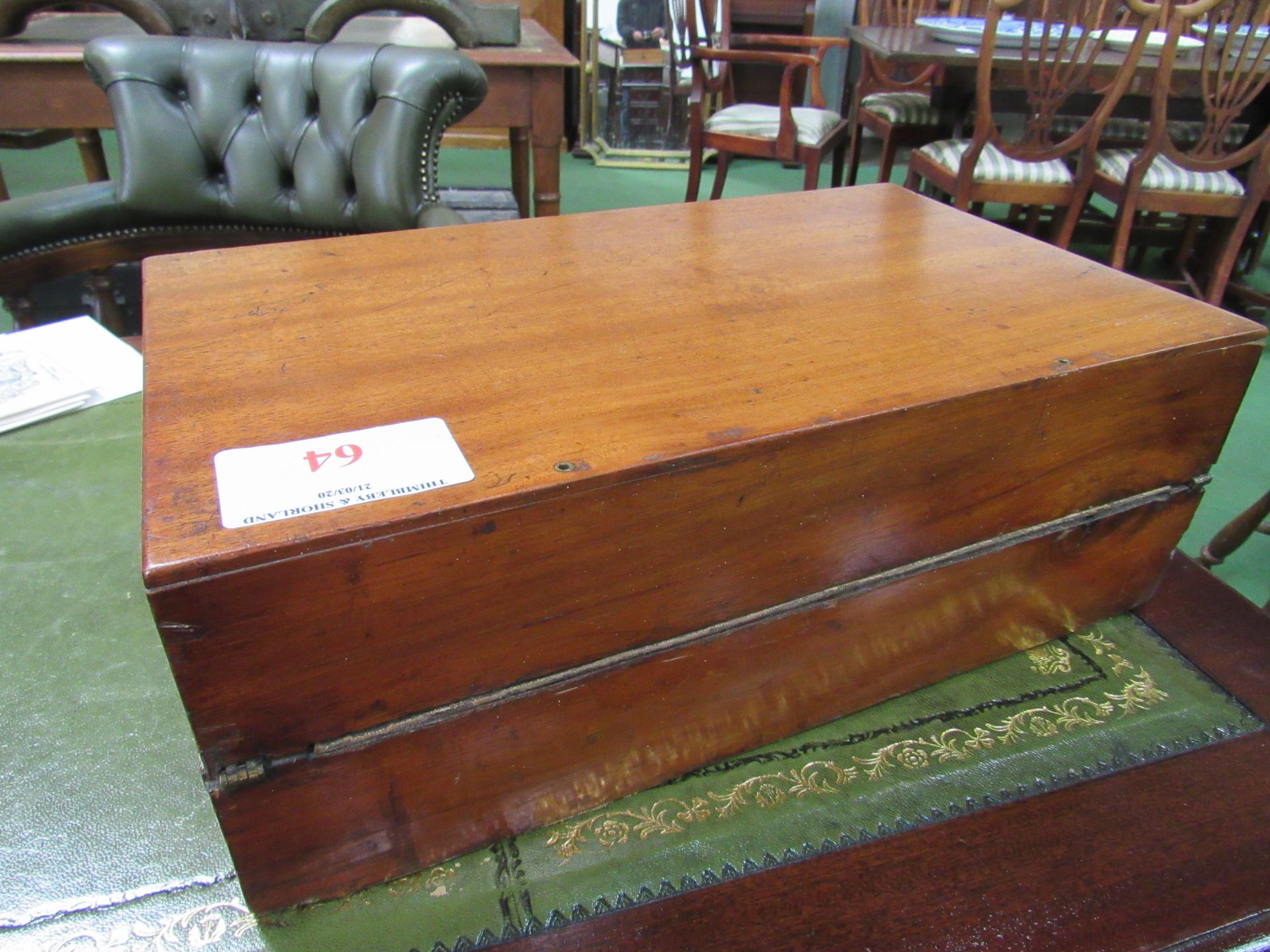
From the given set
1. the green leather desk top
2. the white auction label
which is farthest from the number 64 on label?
the green leather desk top

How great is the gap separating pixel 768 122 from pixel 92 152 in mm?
1890

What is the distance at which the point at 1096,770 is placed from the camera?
698 mm

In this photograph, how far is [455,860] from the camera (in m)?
0.61

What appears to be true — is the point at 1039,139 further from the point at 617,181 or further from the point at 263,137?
the point at 263,137

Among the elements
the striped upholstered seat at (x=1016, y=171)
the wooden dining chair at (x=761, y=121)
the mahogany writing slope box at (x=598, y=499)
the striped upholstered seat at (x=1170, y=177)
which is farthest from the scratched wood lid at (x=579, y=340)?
the wooden dining chair at (x=761, y=121)

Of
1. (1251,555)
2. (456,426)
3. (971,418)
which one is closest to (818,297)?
(971,418)

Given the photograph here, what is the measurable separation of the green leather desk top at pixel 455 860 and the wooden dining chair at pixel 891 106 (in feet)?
7.19

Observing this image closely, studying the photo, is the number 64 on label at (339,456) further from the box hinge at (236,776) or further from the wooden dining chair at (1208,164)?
the wooden dining chair at (1208,164)

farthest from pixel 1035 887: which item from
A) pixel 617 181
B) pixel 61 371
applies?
pixel 617 181

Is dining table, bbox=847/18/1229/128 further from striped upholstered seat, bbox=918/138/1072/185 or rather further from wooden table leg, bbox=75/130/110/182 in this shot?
wooden table leg, bbox=75/130/110/182

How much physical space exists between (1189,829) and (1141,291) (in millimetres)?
466

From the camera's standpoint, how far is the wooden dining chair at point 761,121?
2.65 m

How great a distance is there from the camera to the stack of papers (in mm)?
965

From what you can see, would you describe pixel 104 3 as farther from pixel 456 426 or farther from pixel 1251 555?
pixel 1251 555
